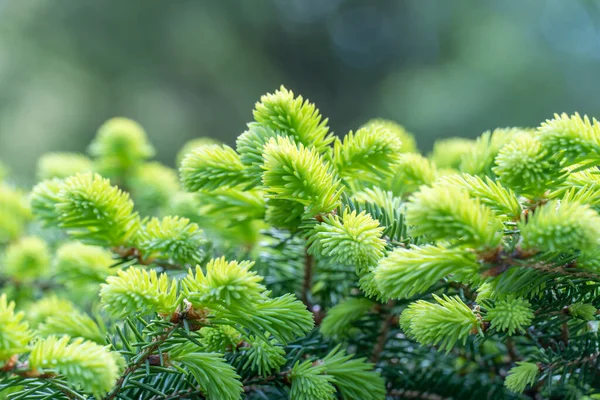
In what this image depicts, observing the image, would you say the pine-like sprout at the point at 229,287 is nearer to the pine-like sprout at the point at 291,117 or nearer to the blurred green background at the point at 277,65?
the pine-like sprout at the point at 291,117

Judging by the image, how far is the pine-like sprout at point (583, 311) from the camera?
1.03ft

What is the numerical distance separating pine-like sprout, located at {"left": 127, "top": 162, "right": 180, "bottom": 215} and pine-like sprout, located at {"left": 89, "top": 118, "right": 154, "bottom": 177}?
2 centimetres

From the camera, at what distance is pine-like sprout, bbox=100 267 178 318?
0.29m

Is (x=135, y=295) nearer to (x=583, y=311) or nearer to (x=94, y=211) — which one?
(x=94, y=211)

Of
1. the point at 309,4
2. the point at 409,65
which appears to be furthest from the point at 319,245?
the point at 309,4

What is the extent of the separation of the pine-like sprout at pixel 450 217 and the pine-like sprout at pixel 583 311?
0.09 m

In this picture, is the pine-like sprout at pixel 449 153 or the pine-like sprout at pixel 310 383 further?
the pine-like sprout at pixel 449 153

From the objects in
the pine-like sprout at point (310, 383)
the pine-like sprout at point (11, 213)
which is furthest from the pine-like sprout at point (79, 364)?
the pine-like sprout at point (11, 213)

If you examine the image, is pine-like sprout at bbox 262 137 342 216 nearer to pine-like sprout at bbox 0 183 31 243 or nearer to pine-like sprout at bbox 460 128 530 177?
pine-like sprout at bbox 460 128 530 177

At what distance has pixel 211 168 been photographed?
0.38 m

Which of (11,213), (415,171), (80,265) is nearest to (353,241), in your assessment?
(415,171)

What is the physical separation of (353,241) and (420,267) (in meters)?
0.05

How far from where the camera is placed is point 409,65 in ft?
15.1

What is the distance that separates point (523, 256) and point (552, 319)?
3.6 inches
